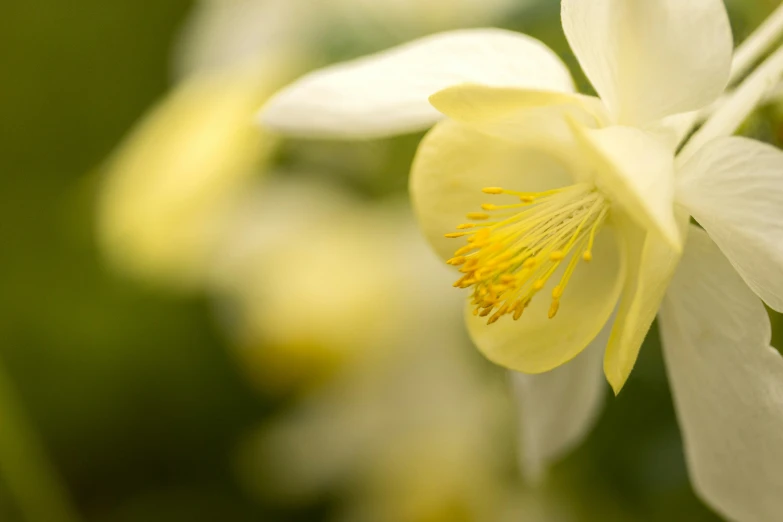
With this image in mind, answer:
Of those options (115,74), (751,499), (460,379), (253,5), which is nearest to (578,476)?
(460,379)

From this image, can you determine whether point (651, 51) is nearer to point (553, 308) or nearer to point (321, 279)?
point (553, 308)

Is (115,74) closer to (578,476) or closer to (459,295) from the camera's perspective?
(459,295)

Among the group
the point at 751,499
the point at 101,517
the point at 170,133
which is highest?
the point at 170,133

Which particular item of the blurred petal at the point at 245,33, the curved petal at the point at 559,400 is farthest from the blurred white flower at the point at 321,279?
the curved petal at the point at 559,400

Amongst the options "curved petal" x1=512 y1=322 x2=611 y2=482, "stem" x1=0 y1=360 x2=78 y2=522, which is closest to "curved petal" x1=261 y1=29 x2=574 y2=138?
"curved petal" x1=512 y1=322 x2=611 y2=482

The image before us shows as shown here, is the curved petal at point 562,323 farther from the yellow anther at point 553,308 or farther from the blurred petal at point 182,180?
the blurred petal at point 182,180

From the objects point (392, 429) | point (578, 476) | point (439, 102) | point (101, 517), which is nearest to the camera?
point (439, 102)

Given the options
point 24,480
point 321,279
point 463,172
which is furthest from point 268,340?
point 463,172
